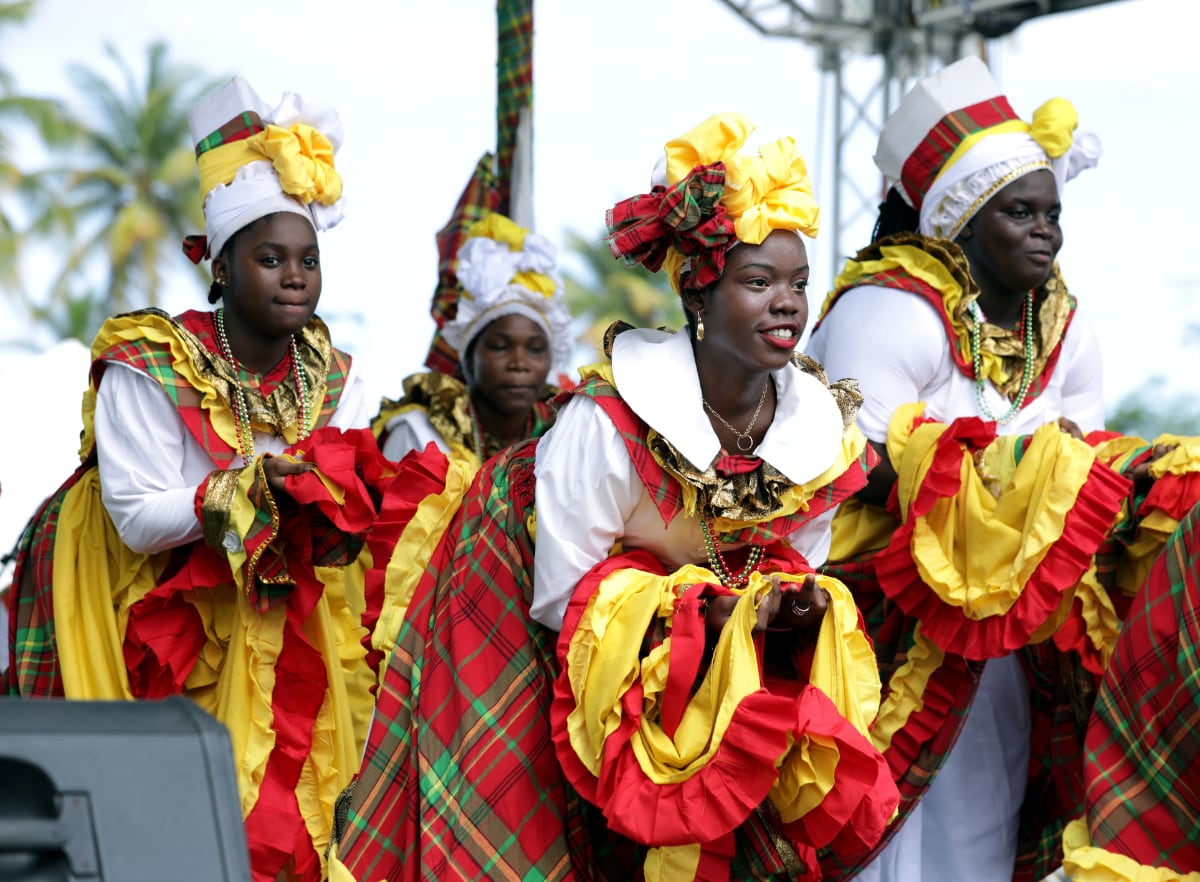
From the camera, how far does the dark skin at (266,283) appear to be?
169 inches

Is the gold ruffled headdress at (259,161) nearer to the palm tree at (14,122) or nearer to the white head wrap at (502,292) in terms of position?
the white head wrap at (502,292)

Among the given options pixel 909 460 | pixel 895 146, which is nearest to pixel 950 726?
pixel 909 460

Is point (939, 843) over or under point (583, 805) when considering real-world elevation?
under

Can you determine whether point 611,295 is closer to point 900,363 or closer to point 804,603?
point 900,363

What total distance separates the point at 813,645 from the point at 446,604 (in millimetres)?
767

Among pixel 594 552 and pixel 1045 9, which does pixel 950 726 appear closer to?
pixel 594 552

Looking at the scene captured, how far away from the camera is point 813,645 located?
3301 millimetres

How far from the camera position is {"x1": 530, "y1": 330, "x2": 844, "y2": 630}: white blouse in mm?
3289

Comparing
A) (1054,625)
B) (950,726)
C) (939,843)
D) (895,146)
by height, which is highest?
(895,146)

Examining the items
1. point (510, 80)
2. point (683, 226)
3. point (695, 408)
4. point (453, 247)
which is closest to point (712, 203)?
point (683, 226)

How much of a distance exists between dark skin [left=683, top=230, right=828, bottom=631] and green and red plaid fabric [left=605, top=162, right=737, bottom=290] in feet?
0.15

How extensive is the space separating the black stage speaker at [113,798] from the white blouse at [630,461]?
1.52 meters

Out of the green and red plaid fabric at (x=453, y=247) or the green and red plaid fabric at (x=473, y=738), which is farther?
the green and red plaid fabric at (x=453, y=247)

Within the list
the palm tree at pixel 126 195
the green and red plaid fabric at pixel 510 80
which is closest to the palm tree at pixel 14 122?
the palm tree at pixel 126 195
